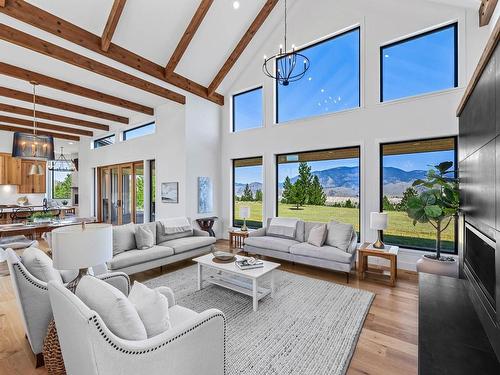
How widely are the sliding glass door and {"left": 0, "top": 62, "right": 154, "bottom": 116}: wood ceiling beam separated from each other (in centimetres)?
177

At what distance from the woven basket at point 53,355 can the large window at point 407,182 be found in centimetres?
468

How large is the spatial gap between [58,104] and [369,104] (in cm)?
727

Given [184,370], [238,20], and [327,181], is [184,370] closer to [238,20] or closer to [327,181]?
[327,181]

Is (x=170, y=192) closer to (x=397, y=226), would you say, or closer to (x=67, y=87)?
(x=67, y=87)

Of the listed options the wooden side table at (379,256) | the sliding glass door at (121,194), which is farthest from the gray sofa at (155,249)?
the sliding glass door at (121,194)

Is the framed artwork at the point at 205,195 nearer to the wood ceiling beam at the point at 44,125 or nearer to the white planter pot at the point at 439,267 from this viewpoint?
the white planter pot at the point at 439,267

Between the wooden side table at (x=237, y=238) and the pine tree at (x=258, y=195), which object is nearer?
the wooden side table at (x=237, y=238)

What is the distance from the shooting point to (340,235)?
426cm

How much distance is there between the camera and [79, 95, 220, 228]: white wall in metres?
6.19

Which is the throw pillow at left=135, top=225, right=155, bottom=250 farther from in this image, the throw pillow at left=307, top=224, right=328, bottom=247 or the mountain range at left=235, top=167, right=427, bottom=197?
the mountain range at left=235, top=167, right=427, bottom=197

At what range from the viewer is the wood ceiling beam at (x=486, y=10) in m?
3.22

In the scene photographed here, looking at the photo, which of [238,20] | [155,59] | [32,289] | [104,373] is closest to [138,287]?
[104,373]

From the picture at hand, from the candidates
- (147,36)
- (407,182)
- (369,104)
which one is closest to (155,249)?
(147,36)

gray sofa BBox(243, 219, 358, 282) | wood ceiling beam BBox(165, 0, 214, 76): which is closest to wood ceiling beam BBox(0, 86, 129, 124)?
wood ceiling beam BBox(165, 0, 214, 76)
